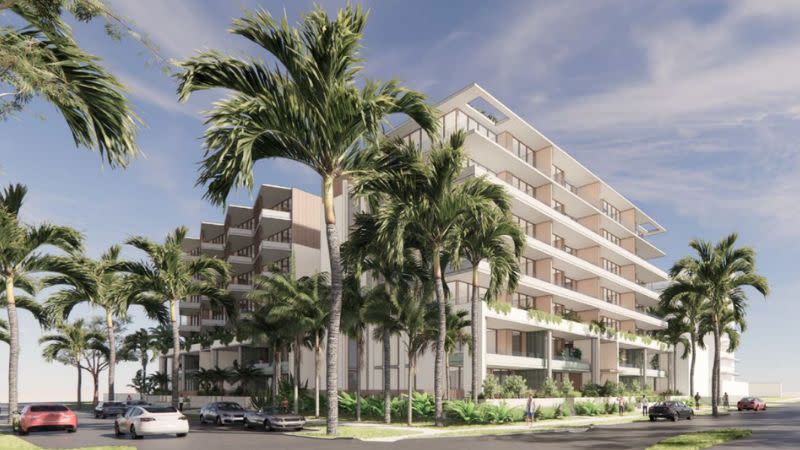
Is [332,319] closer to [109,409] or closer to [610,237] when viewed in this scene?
[109,409]

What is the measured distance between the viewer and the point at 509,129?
61.4 metres

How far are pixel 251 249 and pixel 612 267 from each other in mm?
42903

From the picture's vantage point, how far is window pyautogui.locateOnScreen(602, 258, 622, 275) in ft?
271

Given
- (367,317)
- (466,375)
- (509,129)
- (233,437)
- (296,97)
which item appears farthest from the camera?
(509,129)

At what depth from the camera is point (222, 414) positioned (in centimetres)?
4150

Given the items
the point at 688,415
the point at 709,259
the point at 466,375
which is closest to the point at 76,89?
the point at 466,375

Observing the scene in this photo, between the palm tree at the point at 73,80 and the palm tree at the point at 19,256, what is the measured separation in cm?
2284

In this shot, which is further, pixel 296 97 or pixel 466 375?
pixel 466 375

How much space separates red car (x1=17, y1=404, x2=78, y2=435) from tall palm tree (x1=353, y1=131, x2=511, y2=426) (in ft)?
56.9

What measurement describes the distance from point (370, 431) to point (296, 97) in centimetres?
1421

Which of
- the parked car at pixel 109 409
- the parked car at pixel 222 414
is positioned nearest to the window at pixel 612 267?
the parked car at pixel 222 414

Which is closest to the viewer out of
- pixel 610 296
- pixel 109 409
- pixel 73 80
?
pixel 73 80

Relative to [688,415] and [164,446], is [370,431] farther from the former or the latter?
[688,415]

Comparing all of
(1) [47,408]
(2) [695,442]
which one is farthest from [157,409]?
(2) [695,442]
